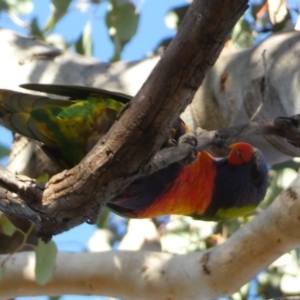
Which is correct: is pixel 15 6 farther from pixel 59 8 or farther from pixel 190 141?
pixel 190 141

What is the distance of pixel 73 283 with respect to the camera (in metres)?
1.72

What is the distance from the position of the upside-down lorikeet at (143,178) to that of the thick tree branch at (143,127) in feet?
0.96

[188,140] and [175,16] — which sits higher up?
[175,16]

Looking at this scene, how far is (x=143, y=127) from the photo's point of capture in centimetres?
97

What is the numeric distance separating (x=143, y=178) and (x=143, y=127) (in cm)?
44

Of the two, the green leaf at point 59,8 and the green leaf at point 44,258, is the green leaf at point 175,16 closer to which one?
the green leaf at point 59,8

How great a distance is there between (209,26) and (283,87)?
1.96 feet

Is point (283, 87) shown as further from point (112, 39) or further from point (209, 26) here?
point (112, 39)

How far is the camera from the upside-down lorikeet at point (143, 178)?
139 centimetres

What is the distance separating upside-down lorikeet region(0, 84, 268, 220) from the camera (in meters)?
1.39

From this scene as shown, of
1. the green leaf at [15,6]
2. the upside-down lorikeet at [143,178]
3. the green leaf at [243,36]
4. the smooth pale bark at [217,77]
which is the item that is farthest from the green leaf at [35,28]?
the upside-down lorikeet at [143,178]

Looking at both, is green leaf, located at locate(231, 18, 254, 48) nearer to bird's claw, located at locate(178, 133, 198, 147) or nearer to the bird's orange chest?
the bird's orange chest

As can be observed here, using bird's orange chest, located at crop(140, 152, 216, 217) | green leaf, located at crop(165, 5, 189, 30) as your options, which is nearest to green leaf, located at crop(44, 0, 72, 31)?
green leaf, located at crop(165, 5, 189, 30)

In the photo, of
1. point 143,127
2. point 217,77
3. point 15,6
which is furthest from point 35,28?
point 143,127
